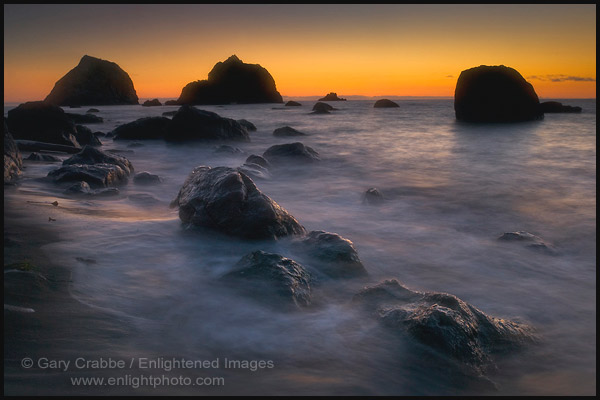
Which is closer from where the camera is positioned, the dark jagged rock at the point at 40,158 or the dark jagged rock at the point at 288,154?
the dark jagged rock at the point at 40,158

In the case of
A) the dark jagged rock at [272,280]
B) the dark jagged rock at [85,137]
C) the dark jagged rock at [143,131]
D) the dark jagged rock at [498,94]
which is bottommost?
the dark jagged rock at [272,280]

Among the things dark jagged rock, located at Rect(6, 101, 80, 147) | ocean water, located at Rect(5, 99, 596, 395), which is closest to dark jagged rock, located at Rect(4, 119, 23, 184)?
ocean water, located at Rect(5, 99, 596, 395)

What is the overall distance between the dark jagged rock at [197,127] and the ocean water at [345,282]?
630cm

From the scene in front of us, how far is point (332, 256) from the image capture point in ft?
13.9

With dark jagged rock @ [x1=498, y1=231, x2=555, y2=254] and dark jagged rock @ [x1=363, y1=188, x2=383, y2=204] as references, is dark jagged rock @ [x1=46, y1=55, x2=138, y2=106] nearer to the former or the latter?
dark jagged rock @ [x1=363, y1=188, x2=383, y2=204]

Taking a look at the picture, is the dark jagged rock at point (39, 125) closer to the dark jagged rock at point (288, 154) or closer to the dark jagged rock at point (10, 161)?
the dark jagged rock at point (10, 161)

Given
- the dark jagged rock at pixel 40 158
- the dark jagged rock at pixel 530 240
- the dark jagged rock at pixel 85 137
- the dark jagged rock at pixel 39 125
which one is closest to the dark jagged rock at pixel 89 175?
the dark jagged rock at pixel 40 158

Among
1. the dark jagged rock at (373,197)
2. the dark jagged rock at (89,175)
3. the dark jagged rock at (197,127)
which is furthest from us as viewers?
the dark jagged rock at (197,127)

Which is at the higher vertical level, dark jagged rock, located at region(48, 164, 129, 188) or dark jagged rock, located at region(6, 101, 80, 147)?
dark jagged rock, located at region(6, 101, 80, 147)

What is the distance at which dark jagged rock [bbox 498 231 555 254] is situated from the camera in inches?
202

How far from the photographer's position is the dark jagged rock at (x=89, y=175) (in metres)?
7.18

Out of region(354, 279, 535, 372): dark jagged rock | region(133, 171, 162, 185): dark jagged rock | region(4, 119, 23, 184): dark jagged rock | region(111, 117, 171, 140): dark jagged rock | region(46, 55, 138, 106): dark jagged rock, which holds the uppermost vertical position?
region(46, 55, 138, 106): dark jagged rock

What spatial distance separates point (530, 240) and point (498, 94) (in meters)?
26.2

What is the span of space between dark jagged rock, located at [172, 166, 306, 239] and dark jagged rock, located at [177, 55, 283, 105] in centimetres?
8000
